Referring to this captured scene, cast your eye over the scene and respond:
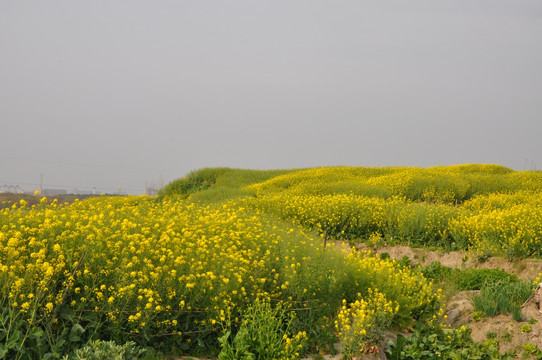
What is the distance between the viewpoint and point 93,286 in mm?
5203

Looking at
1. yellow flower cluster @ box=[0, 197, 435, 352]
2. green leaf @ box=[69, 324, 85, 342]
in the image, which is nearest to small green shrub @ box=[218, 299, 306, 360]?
yellow flower cluster @ box=[0, 197, 435, 352]

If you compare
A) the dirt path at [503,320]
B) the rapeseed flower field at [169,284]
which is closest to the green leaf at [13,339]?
the rapeseed flower field at [169,284]

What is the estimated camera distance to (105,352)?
4.70 m

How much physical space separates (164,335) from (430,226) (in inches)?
342

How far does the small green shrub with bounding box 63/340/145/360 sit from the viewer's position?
4.60 m

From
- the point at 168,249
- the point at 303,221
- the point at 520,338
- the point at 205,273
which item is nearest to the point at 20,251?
the point at 168,249

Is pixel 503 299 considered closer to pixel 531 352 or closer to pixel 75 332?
pixel 531 352

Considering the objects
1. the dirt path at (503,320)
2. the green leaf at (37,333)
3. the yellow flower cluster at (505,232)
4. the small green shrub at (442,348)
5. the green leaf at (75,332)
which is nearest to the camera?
the green leaf at (37,333)

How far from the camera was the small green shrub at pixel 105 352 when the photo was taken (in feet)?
15.1

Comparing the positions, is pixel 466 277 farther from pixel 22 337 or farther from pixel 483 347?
pixel 22 337

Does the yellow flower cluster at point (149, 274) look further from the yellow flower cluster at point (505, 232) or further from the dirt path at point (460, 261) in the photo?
the yellow flower cluster at point (505, 232)

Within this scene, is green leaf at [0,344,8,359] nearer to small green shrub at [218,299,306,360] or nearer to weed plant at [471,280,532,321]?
small green shrub at [218,299,306,360]

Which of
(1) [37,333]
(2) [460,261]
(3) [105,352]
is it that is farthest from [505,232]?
(1) [37,333]

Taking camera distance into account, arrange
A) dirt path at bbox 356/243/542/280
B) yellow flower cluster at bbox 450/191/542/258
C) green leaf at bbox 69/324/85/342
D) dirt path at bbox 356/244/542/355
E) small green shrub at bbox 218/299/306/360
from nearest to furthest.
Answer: green leaf at bbox 69/324/85/342 → small green shrub at bbox 218/299/306/360 → dirt path at bbox 356/244/542/355 → dirt path at bbox 356/243/542/280 → yellow flower cluster at bbox 450/191/542/258
